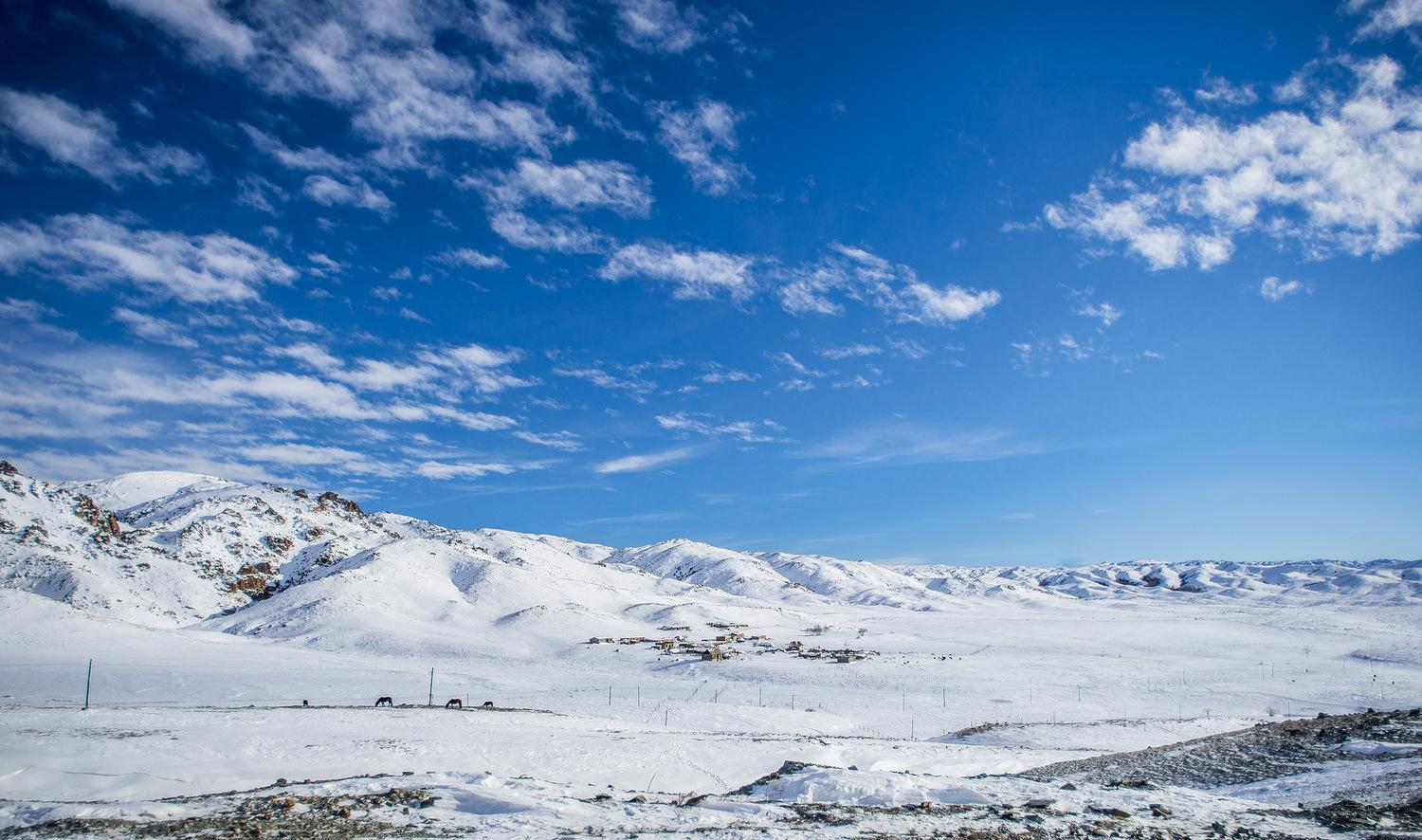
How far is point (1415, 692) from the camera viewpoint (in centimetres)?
3878

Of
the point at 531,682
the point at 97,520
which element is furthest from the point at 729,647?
the point at 97,520

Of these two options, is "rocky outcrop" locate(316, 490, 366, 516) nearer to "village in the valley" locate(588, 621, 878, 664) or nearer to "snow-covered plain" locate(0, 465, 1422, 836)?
"snow-covered plain" locate(0, 465, 1422, 836)

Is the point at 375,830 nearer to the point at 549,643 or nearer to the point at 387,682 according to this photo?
the point at 387,682

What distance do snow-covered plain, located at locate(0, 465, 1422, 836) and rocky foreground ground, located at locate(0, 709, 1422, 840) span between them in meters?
0.16

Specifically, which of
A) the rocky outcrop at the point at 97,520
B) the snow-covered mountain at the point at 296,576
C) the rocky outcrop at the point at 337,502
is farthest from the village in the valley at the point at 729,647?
the rocky outcrop at the point at 337,502

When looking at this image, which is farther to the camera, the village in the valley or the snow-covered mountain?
the snow-covered mountain

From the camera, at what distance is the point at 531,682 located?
138 feet

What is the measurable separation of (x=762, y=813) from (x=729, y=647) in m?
52.3

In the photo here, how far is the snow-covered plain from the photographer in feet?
45.5

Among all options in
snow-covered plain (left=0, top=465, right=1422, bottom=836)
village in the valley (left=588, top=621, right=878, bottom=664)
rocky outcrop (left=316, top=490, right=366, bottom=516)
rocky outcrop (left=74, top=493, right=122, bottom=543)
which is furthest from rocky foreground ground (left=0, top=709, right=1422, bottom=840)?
rocky outcrop (left=316, top=490, right=366, bottom=516)

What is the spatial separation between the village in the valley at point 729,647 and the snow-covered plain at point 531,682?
3.64 ft

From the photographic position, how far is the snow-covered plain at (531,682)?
1388 centimetres

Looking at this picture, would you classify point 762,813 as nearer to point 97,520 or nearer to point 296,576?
point 296,576

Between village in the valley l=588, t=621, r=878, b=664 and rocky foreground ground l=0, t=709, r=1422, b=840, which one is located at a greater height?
rocky foreground ground l=0, t=709, r=1422, b=840
